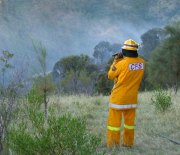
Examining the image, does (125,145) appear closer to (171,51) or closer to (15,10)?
(171,51)

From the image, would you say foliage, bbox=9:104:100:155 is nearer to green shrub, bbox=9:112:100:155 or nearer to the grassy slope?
green shrub, bbox=9:112:100:155

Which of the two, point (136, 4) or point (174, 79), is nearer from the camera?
point (174, 79)

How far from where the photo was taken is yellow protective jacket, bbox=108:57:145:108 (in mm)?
6816

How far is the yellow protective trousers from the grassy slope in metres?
0.14

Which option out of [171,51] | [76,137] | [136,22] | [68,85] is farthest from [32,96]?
[136,22]

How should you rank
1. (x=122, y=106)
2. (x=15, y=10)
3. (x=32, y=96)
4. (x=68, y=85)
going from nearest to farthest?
(x=122, y=106)
(x=32, y=96)
(x=68, y=85)
(x=15, y=10)

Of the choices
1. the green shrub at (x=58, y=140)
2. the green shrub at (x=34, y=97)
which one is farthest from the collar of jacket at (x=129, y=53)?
the green shrub at (x=34, y=97)

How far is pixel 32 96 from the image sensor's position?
29.9ft

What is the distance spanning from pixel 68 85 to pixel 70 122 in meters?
22.9

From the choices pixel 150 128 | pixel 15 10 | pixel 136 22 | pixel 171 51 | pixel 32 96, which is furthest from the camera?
pixel 15 10

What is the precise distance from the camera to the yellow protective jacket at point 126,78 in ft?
22.4

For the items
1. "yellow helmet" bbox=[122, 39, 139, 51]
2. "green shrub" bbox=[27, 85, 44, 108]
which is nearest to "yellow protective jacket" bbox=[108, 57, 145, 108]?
"yellow helmet" bbox=[122, 39, 139, 51]

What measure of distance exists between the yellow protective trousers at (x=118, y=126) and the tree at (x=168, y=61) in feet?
50.0

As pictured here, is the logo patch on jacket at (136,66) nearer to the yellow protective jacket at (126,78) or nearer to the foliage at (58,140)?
the yellow protective jacket at (126,78)
